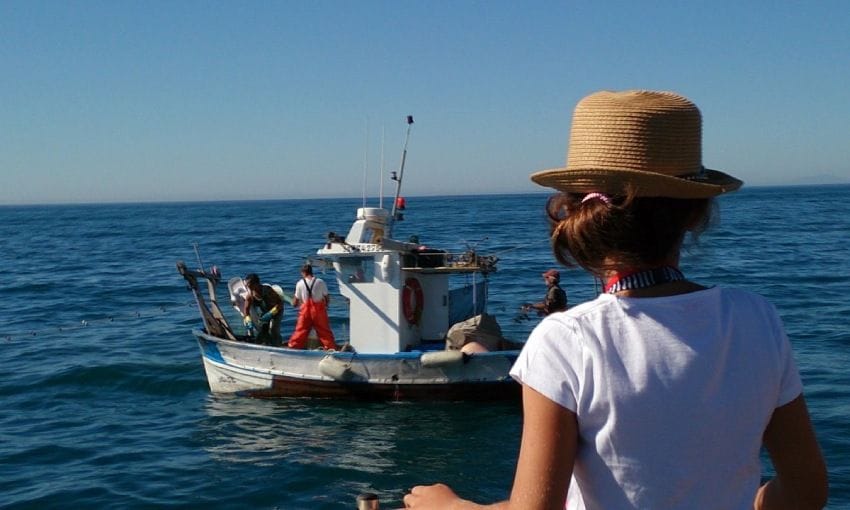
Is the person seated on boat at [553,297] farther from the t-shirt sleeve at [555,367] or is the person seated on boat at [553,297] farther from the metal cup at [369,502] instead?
the t-shirt sleeve at [555,367]

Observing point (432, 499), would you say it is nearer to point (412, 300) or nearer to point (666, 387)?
point (666, 387)

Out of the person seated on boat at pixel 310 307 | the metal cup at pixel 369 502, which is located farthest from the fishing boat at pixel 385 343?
the metal cup at pixel 369 502

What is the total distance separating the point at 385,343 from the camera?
14398mm

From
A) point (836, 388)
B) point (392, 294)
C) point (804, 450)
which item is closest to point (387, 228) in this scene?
point (392, 294)

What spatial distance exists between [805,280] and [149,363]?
22.0m

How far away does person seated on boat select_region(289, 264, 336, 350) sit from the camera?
14492 mm

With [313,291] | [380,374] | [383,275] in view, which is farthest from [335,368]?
[383,275]

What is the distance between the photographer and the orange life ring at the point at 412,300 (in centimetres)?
1444

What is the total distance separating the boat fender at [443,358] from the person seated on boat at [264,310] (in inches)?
119

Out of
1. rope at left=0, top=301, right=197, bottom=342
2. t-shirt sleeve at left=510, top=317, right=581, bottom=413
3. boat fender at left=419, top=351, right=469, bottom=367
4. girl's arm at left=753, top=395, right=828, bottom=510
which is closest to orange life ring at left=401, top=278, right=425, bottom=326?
boat fender at left=419, top=351, right=469, bottom=367

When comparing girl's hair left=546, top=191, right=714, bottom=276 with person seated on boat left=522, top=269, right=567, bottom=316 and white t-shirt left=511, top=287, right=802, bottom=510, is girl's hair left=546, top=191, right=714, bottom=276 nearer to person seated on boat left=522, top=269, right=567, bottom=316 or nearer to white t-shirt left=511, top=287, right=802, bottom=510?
white t-shirt left=511, top=287, right=802, bottom=510

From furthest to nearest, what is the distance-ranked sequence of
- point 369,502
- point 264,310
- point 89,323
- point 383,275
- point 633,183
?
point 89,323, point 264,310, point 383,275, point 369,502, point 633,183

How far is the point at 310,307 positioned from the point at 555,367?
13.0 metres

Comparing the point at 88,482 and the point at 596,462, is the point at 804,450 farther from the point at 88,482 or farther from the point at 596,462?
the point at 88,482
